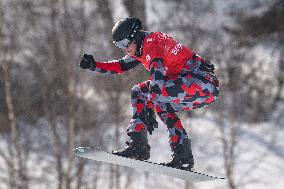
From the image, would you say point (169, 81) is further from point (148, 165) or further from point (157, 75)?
point (148, 165)

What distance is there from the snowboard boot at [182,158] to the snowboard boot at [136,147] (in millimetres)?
315

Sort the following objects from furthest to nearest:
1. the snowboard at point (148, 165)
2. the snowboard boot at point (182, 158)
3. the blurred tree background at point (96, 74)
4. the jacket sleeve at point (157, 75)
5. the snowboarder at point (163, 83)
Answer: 1. the blurred tree background at point (96, 74)
2. the snowboard boot at point (182, 158)
3. the snowboard at point (148, 165)
4. the snowboarder at point (163, 83)
5. the jacket sleeve at point (157, 75)

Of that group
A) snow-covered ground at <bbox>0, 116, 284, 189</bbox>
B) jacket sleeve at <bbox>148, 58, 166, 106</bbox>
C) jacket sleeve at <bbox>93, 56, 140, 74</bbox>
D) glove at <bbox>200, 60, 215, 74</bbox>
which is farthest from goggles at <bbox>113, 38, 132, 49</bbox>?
snow-covered ground at <bbox>0, 116, 284, 189</bbox>

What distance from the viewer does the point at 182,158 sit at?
5012 mm

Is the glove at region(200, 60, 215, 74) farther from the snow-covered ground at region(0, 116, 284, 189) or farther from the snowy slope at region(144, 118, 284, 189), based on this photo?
the snowy slope at region(144, 118, 284, 189)

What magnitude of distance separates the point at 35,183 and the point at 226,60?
963 cm

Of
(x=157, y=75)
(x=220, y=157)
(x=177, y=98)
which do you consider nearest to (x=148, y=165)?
(x=177, y=98)

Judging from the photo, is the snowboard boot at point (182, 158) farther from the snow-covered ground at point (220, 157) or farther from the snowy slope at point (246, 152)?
the snowy slope at point (246, 152)

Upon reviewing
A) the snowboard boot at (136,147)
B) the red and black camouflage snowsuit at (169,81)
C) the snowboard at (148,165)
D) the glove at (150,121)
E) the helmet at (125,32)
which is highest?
the helmet at (125,32)

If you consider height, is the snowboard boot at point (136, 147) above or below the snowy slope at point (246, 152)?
above

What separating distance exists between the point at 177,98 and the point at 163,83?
0.32 meters

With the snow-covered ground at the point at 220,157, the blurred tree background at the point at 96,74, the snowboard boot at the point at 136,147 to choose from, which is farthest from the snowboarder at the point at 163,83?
the snow-covered ground at the point at 220,157

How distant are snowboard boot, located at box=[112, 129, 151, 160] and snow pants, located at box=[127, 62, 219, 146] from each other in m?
0.06

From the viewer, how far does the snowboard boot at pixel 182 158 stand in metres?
5.00
